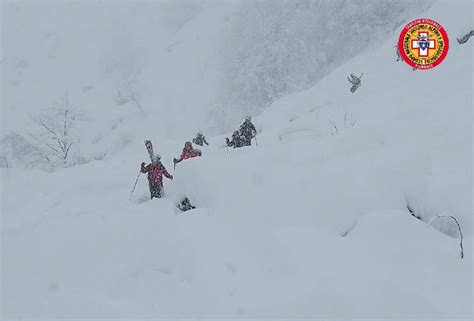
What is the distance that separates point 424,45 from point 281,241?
14.5 m

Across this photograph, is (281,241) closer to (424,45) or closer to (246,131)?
(246,131)

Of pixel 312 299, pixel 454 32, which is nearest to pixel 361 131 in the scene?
pixel 312 299

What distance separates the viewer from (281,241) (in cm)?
641

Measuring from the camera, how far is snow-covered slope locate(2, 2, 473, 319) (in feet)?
17.6

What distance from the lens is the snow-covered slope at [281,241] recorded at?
5367 mm

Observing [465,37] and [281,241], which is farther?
[465,37]

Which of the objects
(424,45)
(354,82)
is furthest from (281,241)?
(424,45)

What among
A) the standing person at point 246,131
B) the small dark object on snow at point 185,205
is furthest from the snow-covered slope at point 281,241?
the standing person at point 246,131

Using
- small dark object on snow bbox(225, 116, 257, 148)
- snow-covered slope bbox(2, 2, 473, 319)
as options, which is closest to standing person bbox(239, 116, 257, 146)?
small dark object on snow bbox(225, 116, 257, 148)

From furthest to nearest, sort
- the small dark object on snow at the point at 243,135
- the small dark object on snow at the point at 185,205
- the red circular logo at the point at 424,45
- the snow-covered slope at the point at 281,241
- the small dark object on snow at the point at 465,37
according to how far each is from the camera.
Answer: the small dark object on snow at the point at 465,37
the red circular logo at the point at 424,45
the small dark object on snow at the point at 243,135
the small dark object on snow at the point at 185,205
the snow-covered slope at the point at 281,241

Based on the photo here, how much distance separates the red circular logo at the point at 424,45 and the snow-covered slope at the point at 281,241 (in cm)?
717

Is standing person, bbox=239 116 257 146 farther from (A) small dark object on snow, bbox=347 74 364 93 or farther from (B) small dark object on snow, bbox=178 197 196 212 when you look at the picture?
(A) small dark object on snow, bbox=347 74 364 93

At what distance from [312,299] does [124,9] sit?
55360 millimetres

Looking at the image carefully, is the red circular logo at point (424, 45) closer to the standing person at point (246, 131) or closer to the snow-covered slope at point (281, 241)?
the snow-covered slope at point (281, 241)
